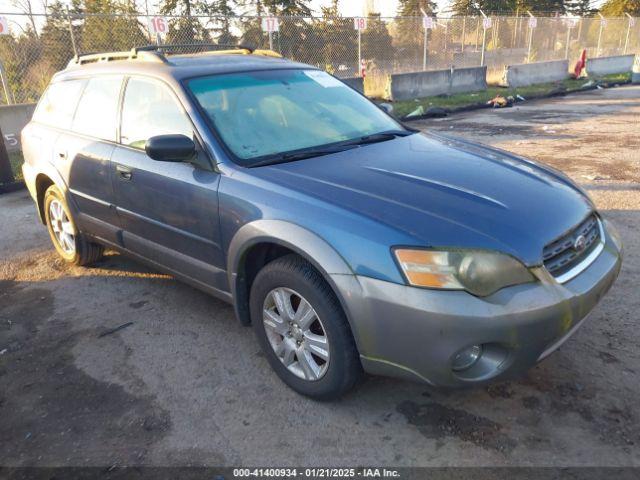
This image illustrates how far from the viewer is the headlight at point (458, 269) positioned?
2.19 m

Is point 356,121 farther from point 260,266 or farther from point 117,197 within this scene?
point 117,197

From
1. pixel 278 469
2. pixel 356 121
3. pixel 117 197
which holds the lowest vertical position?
pixel 278 469

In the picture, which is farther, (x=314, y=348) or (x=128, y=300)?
(x=128, y=300)

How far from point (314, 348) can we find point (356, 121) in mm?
1754

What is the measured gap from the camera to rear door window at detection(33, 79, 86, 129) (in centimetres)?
432

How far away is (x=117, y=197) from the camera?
3.72m

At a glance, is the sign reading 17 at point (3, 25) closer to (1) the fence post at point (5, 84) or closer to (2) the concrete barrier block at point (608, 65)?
(1) the fence post at point (5, 84)

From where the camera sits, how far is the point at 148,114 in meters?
3.51

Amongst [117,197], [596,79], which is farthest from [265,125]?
[596,79]

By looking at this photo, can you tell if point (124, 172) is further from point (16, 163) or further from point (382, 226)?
point (16, 163)

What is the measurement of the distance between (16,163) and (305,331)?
339 inches

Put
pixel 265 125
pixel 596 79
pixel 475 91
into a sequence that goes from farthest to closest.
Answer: pixel 596 79
pixel 475 91
pixel 265 125

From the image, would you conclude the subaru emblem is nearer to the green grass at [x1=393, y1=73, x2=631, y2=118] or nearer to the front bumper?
the front bumper

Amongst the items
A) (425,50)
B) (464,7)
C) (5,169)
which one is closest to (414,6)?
(464,7)
